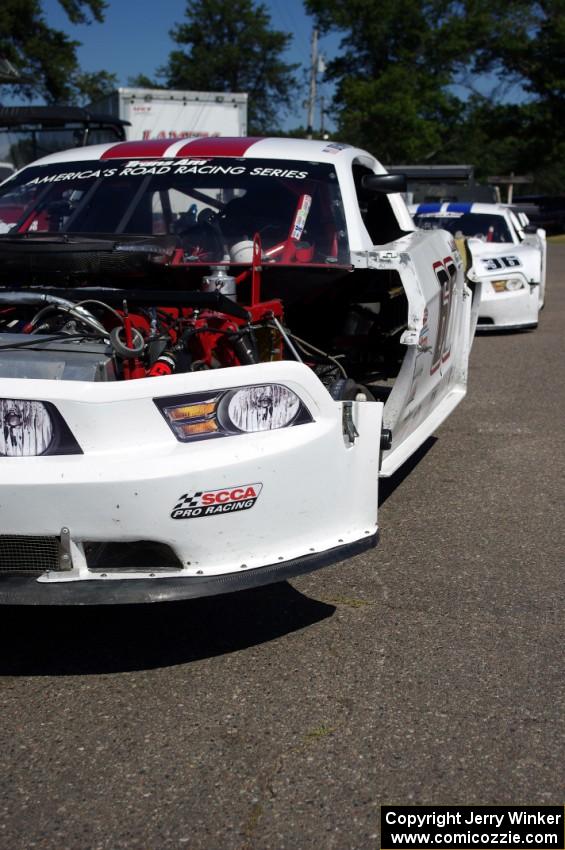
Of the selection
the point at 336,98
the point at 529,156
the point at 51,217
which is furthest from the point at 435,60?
the point at 51,217

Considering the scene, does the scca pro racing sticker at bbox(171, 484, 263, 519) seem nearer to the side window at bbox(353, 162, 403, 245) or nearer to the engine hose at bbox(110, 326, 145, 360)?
the engine hose at bbox(110, 326, 145, 360)

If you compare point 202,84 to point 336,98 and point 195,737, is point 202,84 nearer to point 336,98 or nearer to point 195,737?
point 336,98

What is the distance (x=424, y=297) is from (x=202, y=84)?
6629cm

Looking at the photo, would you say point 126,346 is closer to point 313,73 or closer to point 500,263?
point 500,263

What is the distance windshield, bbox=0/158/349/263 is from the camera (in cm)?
479

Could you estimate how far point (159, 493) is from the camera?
9.66 feet

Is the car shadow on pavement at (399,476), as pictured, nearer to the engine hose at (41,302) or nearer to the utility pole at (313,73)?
the engine hose at (41,302)

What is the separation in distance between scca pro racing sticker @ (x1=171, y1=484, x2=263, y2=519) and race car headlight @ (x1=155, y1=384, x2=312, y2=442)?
18 cm

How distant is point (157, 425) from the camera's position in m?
3.04

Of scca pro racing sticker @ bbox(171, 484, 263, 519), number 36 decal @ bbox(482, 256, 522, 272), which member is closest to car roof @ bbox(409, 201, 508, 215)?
number 36 decal @ bbox(482, 256, 522, 272)

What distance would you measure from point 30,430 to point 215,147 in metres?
2.57

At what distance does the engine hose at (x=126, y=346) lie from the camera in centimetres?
333

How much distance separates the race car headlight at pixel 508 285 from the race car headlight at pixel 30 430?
9032 millimetres

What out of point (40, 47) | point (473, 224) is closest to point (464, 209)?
point (473, 224)
